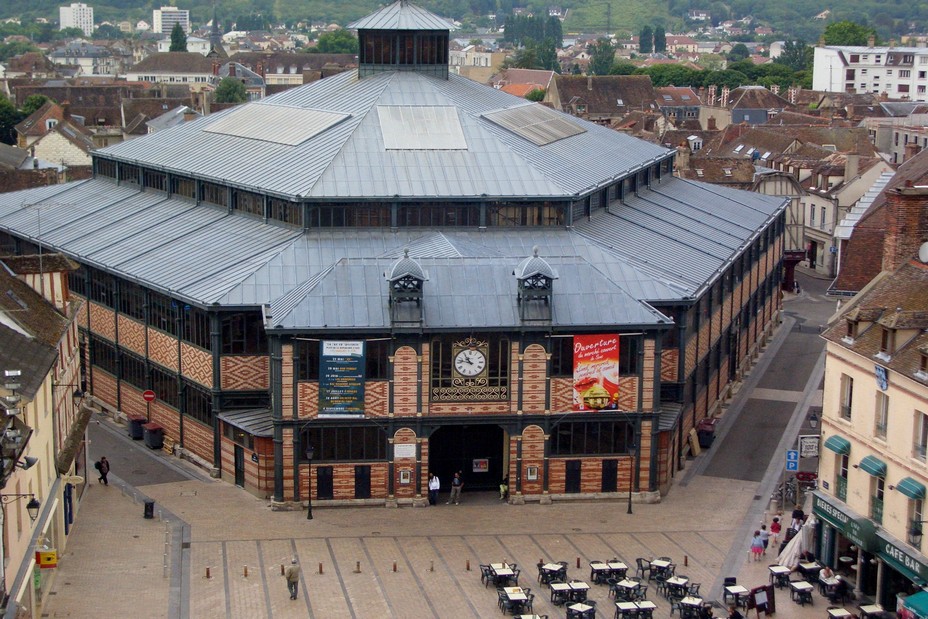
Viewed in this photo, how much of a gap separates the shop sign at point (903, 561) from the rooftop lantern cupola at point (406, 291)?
23.6 metres

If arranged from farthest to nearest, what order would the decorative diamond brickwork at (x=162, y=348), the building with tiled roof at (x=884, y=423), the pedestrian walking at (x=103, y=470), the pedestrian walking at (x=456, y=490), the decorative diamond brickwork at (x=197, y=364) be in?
the decorative diamond brickwork at (x=162, y=348)
the decorative diamond brickwork at (x=197, y=364)
the pedestrian walking at (x=103, y=470)
the pedestrian walking at (x=456, y=490)
the building with tiled roof at (x=884, y=423)

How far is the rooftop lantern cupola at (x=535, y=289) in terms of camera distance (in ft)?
246

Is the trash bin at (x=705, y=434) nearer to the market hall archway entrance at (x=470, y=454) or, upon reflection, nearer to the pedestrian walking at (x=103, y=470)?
the market hall archway entrance at (x=470, y=454)

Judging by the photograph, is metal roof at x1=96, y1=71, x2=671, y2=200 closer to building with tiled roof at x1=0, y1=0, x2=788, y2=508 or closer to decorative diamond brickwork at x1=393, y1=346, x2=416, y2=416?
building with tiled roof at x1=0, y1=0, x2=788, y2=508

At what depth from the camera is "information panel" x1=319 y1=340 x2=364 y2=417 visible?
7338 cm

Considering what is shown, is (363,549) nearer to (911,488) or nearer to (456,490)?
(456,490)

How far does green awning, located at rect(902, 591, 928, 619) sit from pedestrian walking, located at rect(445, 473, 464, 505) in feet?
81.8

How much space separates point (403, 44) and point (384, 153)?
48.2 feet

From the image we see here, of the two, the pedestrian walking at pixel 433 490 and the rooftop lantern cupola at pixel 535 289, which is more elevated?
the rooftop lantern cupola at pixel 535 289


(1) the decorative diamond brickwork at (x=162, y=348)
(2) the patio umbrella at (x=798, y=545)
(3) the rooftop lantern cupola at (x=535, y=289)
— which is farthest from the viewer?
(1) the decorative diamond brickwork at (x=162, y=348)

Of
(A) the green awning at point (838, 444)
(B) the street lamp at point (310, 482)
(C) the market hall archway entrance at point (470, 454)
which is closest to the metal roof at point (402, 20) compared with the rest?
(C) the market hall archway entrance at point (470, 454)

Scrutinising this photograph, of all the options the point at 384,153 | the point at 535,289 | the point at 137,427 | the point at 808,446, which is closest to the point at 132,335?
the point at 137,427

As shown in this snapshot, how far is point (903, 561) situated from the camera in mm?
59875

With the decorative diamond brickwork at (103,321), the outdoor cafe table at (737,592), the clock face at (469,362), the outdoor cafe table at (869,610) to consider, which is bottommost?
the outdoor cafe table at (737,592)
